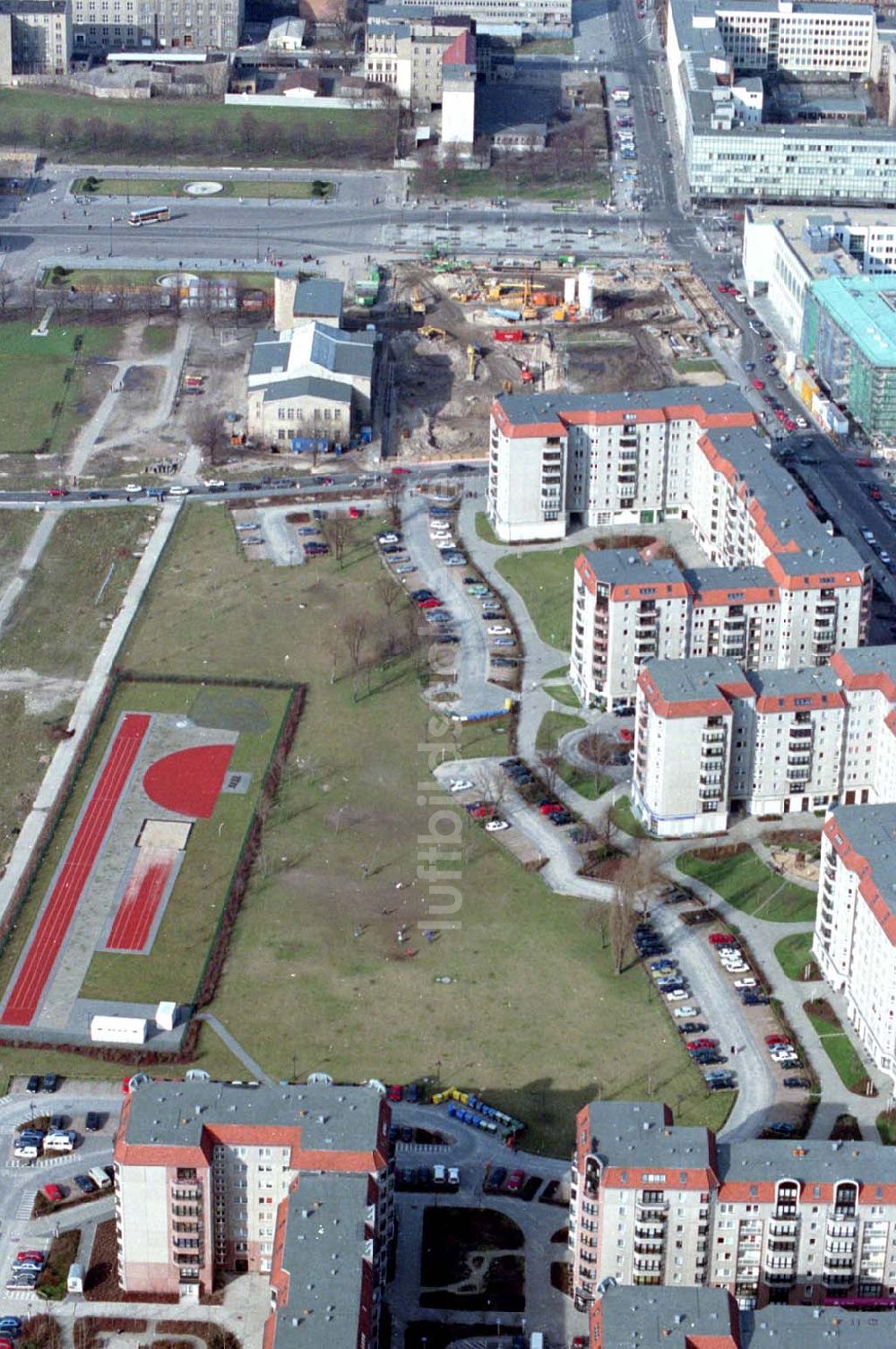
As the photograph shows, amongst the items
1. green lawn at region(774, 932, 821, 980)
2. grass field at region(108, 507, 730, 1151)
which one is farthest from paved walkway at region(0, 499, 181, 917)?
green lawn at region(774, 932, 821, 980)

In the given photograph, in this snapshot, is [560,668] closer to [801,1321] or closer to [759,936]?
[759,936]

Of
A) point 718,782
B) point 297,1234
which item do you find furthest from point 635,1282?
point 718,782

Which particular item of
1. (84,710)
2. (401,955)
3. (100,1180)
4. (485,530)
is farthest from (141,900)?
(485,530)

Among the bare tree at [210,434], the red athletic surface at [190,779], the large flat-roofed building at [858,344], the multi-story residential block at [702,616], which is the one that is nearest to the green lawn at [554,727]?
the multi-story residential block at [702,616]

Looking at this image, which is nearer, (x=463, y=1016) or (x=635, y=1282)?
(x=635, y=1282)

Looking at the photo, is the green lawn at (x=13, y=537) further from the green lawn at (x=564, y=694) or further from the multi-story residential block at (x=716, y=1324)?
the multi-story residential block at (x=716, y=1324)
